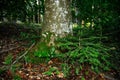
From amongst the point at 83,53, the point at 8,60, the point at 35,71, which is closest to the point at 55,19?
the point at 83,53

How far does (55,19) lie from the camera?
604cm

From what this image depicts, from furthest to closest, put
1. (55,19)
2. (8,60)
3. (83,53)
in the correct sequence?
(55,19) < (8,60) < (83,53)

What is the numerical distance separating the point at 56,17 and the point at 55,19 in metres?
0.07

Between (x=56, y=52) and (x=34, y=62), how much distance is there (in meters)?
0.68

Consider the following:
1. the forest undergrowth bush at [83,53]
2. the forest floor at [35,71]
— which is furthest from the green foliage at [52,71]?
the forest undergrowth bush at [83,53]

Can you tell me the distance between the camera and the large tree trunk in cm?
602

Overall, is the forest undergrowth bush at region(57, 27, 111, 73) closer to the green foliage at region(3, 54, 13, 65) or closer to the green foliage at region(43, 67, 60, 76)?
the green foliage at region(43, 67, 60, 76)

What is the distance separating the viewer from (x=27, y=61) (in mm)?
5695

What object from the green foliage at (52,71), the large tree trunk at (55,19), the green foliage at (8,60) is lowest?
the green foliage at (52,71)

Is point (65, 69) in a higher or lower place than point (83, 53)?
lower

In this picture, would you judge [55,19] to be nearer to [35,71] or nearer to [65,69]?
[65,69]

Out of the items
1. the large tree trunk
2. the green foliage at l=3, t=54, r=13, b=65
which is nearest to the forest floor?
the green foliage at l=3, t=54, r=13, b=65

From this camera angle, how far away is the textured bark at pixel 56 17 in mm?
6023

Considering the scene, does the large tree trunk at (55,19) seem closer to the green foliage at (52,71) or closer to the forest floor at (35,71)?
the forest floor at (35,71)
